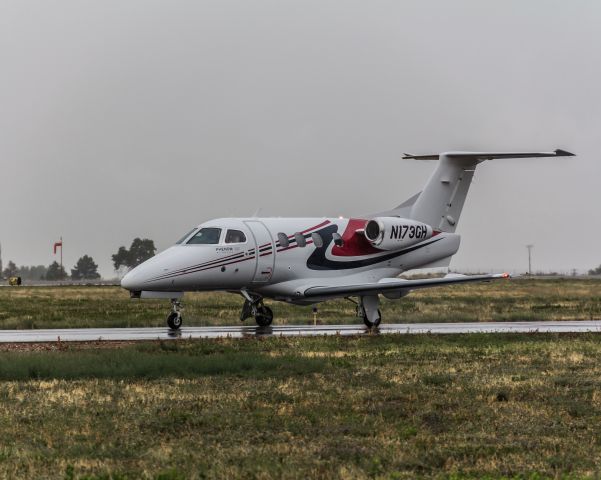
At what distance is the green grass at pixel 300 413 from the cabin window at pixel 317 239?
33.4 feet

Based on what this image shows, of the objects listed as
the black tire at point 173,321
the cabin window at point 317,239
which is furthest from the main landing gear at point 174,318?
the cabin window at point 317,239

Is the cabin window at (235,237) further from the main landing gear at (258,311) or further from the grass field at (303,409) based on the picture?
the grass field at (303,409)

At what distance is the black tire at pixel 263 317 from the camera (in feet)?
100

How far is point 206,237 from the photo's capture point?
28406 mm

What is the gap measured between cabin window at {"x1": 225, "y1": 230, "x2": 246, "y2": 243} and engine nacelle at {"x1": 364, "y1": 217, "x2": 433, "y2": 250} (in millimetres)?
4792

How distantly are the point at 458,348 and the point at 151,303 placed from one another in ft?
102

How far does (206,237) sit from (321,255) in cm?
416

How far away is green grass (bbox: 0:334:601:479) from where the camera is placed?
377 inches

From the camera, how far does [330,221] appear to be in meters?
31.2

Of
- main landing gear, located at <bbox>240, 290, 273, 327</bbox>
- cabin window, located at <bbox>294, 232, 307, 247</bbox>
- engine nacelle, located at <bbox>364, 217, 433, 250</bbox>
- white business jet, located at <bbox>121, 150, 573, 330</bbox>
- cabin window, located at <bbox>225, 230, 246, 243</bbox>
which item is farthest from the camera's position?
engine nacelle, located at <bbox>364, 217, 433, 250</bbox>

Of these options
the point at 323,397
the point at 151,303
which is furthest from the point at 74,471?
the point at 151,303

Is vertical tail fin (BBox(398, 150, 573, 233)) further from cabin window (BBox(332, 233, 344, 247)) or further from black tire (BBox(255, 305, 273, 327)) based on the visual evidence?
black tire (BBox(255, 305, 273, 327))

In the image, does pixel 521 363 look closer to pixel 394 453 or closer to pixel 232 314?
pixel 394 453

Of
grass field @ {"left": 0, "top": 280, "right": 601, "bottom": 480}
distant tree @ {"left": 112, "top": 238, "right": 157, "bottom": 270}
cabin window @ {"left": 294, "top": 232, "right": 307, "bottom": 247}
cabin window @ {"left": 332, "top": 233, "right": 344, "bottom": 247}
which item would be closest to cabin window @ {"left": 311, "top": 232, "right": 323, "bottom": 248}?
cabin window @ {"left": 294, "top": 232, "right": 307, "bottom": 247}
